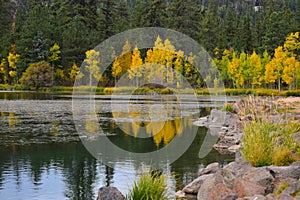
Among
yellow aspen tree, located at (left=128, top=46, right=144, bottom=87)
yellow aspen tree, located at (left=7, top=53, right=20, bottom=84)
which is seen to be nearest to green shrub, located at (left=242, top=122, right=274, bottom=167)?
yellow aspen tree, located at (left=128, top=46, right=144, bottom=87)

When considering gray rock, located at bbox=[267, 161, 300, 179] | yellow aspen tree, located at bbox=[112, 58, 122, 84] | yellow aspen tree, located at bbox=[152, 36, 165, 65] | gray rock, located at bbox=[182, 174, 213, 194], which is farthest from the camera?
yellow aspen tree, located at bbox=[112, 58, 122, 84]

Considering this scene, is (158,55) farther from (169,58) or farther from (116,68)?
(116,68)

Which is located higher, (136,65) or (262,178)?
(136,65)

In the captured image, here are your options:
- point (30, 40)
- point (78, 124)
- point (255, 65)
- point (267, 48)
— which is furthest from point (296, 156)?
point (30, 40)

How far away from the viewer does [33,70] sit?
73938 millimetres

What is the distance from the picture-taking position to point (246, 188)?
398 inches

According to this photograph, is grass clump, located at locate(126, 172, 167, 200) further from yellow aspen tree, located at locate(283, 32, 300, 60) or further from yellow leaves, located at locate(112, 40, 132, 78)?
yellow leaves, located at locate(112, 40, 132, 78)

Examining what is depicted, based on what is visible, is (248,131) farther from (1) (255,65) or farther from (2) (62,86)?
(2) (62,86)

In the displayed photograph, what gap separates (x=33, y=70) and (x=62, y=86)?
20.3 ft

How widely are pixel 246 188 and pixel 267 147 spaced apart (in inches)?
116

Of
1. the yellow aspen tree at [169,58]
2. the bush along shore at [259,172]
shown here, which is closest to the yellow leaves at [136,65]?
the yellow aspen tree at [169,58]

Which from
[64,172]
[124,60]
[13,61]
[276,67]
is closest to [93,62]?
[124,60]

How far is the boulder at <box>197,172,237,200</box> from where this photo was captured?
9.51 m

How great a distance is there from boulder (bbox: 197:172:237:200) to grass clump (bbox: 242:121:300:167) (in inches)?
91.4
